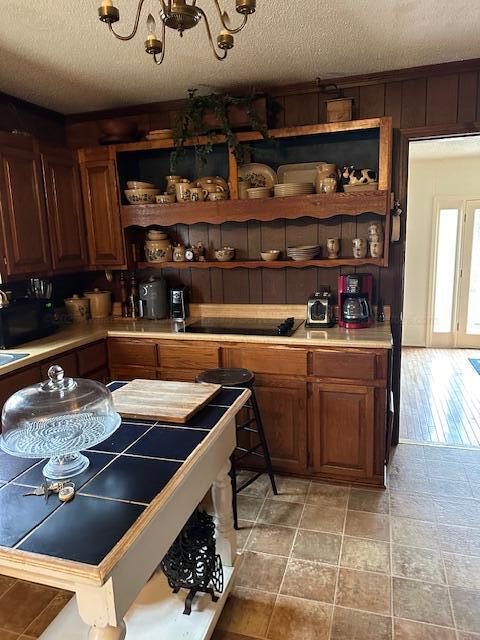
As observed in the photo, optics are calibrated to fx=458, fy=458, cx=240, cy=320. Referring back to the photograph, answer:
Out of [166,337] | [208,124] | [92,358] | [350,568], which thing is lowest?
[350,568]

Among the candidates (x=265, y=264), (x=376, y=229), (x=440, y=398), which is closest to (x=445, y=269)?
(x=440, y=398)

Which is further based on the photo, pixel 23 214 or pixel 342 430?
pixel 23 214

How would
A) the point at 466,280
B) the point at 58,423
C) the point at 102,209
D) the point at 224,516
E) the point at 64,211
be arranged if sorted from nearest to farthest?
the point at 58,423
the point at 224,516
the point at 64,211
the point at 102,209
the point at 466,280

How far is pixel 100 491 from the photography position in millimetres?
1101

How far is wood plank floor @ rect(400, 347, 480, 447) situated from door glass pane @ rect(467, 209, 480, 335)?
34 centimetres

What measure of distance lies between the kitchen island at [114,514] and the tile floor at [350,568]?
477 millimetres

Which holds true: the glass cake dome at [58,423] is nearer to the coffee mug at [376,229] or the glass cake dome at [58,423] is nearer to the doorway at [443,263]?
the coffee mug at [376,229]

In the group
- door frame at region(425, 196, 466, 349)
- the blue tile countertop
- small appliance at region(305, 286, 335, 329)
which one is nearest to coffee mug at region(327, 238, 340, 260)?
small appliance at region(305, 286, 335, 329)

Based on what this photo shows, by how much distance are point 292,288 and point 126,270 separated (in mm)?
1288

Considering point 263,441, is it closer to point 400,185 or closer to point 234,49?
point 400,185

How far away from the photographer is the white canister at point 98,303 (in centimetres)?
355

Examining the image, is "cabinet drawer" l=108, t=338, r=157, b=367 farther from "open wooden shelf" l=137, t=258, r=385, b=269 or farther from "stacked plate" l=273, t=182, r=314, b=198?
"stacked plate" l=273, t=182, r=314, b=198

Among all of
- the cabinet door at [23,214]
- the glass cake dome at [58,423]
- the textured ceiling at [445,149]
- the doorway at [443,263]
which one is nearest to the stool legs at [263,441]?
the glass cake dome at [58,423]

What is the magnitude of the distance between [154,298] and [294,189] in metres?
1.29
